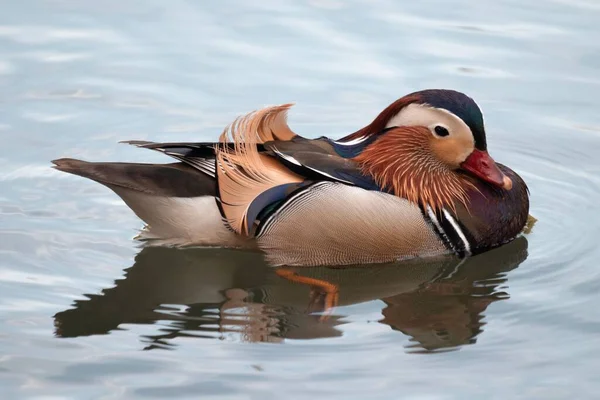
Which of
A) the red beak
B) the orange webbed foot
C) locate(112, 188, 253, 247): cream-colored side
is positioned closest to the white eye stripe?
the red beak

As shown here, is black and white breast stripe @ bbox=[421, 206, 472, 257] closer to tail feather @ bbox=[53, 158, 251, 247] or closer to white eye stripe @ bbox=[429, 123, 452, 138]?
white eye stripe @ bbox=[429, 123, 452, 138]

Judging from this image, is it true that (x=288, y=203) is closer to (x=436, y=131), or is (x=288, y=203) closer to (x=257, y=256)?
(x=257, y=256)

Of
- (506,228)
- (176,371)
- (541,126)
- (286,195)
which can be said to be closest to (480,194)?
(506,228)

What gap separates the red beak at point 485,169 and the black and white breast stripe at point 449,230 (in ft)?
1.16

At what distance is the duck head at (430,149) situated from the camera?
7633 mm

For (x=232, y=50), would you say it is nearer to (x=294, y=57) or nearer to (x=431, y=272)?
(x=294, y=57)

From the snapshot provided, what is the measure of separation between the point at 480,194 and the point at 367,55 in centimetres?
291

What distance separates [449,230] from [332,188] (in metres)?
0.82

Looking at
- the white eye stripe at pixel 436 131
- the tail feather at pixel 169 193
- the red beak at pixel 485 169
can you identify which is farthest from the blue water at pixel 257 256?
the white eye stripe at pixel 436 131

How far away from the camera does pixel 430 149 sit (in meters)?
→ 7.88

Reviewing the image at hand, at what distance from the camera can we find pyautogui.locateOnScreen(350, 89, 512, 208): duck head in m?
7.63

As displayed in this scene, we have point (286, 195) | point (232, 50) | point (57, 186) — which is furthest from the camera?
point (232, 50)

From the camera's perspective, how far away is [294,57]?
34.3ft

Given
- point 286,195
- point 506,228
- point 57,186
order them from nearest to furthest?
point 286,195
point 506,228
point 57,186
